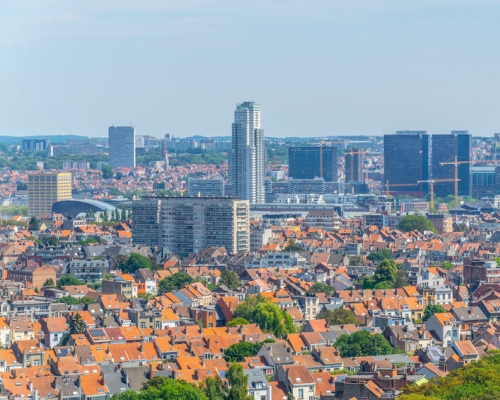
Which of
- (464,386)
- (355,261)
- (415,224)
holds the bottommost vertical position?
(355,261)

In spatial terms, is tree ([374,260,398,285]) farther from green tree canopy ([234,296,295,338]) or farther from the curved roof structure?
the curved roof structure

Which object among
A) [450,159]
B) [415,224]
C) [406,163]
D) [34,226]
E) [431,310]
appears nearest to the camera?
[431,310]

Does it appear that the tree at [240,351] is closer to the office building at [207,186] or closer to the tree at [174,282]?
the tree at [174,282]

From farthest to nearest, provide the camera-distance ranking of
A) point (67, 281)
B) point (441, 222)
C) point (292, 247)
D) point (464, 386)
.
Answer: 1. point (441, 222)
2. point (292, 247)
3. point (67, 281)
4. point (464, 386)

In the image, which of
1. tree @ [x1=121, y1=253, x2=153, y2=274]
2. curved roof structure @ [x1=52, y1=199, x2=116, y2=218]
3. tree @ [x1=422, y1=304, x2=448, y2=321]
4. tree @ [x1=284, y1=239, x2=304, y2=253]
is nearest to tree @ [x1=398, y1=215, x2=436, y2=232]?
tree @ [x1=284, y1=239, x2=304, y2=253]

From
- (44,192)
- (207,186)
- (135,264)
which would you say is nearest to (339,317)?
(135,264)

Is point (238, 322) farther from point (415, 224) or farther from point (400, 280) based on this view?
point (415, 224)
